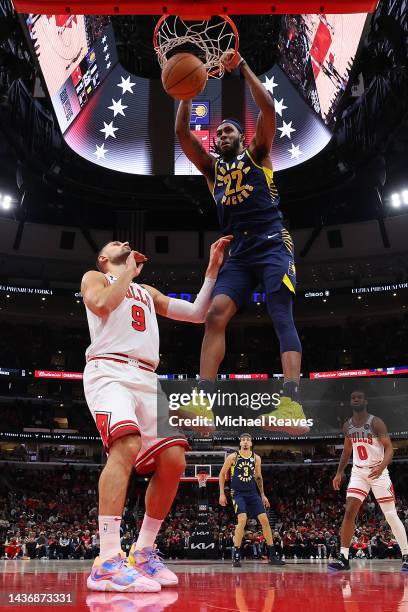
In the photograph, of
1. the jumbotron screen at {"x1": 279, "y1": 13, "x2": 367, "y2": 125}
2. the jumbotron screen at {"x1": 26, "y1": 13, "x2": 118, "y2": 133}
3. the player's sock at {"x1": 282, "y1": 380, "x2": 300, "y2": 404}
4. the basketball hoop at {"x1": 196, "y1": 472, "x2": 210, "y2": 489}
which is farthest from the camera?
the basketball hoop at {"x1": 196, "y1": 472, "x2": 210, "y2": 489}

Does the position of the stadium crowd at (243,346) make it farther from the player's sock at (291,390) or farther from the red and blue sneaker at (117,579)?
the red and blue sneaker at (117,579)

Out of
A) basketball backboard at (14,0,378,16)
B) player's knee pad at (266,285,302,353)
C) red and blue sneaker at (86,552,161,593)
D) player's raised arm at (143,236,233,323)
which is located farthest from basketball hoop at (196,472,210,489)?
basketball backboard at (14,0,378,16)

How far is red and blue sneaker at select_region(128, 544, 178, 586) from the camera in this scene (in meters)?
5.45

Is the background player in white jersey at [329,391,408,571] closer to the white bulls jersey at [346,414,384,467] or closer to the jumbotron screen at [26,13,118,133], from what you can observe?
the white bulls jersey at [346,414,384,467]

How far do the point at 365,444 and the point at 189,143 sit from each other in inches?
204

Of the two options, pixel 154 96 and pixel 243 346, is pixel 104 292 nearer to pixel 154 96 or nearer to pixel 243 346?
pixel 154 96

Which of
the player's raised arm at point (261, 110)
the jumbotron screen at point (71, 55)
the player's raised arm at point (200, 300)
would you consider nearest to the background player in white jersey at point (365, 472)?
the player's raised arm at point (200, 300)

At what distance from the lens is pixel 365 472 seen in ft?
28.8

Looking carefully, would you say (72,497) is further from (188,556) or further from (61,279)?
(188,556)

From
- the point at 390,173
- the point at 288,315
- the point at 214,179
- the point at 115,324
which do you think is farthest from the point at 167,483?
the point at 390,173

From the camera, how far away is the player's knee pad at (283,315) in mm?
5164

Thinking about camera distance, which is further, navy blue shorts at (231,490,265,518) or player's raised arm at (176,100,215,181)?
navy blue shorts at (231,490,265,518)

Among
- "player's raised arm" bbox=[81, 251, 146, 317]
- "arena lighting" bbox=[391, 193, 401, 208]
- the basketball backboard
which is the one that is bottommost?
"player's raised arm" bbox=[81, 251, 146, 317]

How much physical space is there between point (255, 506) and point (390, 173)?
1911 cm
